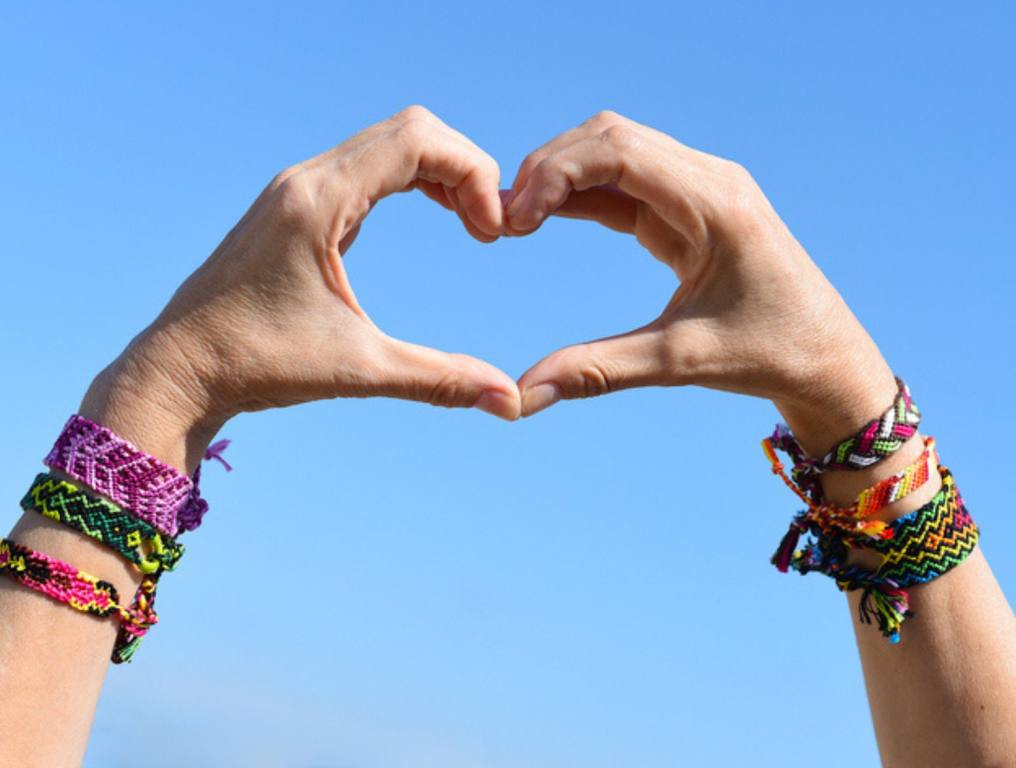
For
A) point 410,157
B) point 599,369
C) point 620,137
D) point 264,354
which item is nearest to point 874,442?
point 599,369

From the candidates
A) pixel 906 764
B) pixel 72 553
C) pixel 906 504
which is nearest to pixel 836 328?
pixel 906 504

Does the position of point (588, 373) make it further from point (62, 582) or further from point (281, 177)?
point (62, 582)

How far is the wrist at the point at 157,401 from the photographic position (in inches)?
114

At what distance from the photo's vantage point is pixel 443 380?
290 cm

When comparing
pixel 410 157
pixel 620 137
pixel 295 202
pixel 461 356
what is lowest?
pixel 461 356

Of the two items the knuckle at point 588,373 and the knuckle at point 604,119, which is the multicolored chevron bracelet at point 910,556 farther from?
the knuckle at point 604,119

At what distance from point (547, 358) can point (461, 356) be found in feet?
0.71

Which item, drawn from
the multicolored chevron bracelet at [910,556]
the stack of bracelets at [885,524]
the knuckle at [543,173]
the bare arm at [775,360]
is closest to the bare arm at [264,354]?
the knuckle at [543,173]

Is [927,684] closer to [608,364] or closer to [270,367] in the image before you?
[608,364]

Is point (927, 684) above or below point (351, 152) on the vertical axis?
below

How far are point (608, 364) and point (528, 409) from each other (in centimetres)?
22

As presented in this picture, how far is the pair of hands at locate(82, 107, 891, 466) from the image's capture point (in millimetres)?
2822

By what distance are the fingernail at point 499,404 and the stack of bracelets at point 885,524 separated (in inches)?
29.9

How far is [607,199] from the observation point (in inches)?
129
